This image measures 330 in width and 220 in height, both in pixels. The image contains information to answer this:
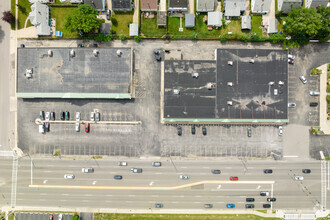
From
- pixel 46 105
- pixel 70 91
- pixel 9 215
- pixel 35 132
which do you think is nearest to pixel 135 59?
pixel 70 91

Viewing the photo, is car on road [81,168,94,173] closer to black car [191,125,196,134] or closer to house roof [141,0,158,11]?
black car [191,125,196,134]

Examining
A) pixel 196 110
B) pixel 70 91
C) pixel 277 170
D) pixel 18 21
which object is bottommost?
pixel 277 170

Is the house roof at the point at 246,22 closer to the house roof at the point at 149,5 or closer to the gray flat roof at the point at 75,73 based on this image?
the house roof at the point at 149,5

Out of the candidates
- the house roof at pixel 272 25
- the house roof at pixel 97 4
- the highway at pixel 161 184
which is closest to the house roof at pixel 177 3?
the house roof at pixel 97 4

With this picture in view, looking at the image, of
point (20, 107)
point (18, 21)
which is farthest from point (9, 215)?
point (18, 21)

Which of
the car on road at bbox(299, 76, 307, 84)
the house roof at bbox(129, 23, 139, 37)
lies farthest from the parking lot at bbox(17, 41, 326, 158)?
the house roof at bbox(129, 23, 139, 37)

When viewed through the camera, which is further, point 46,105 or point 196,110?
point 46,105

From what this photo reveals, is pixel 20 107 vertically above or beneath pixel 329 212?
above

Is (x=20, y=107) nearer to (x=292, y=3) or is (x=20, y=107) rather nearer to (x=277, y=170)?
(x=277, y=170)
